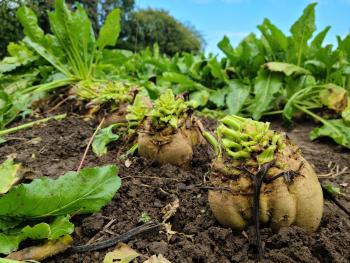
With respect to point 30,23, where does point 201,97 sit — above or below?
below

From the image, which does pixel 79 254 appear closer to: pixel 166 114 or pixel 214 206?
pixel 214 206

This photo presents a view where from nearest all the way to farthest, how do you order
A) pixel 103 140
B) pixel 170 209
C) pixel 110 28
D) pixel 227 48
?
pixel 170 209, pixel 103 140, pixel 110 28, pixel 227 48

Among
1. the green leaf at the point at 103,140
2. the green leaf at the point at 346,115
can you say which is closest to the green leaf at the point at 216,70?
the green leaf at the point at 346,115

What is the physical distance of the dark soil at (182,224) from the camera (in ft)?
5.42

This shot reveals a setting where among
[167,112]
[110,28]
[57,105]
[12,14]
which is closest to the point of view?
[167,112]

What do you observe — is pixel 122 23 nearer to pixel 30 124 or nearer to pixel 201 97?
pixel 201 97

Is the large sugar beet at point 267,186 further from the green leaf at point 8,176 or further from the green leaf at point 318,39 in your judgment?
the green leaf at point 318,39

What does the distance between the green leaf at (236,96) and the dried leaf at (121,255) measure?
121 inches

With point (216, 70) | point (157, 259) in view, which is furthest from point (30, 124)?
point (157, 259)

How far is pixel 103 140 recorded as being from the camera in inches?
115

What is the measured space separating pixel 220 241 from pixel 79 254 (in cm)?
53

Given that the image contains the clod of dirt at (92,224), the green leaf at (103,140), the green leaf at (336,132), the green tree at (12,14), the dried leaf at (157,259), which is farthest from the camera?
the green tree at (12,14)

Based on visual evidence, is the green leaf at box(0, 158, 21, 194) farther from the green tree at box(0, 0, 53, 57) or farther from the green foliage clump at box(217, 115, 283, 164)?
the green tree at box(0, 0, 53, 57)

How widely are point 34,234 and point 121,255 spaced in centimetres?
33
